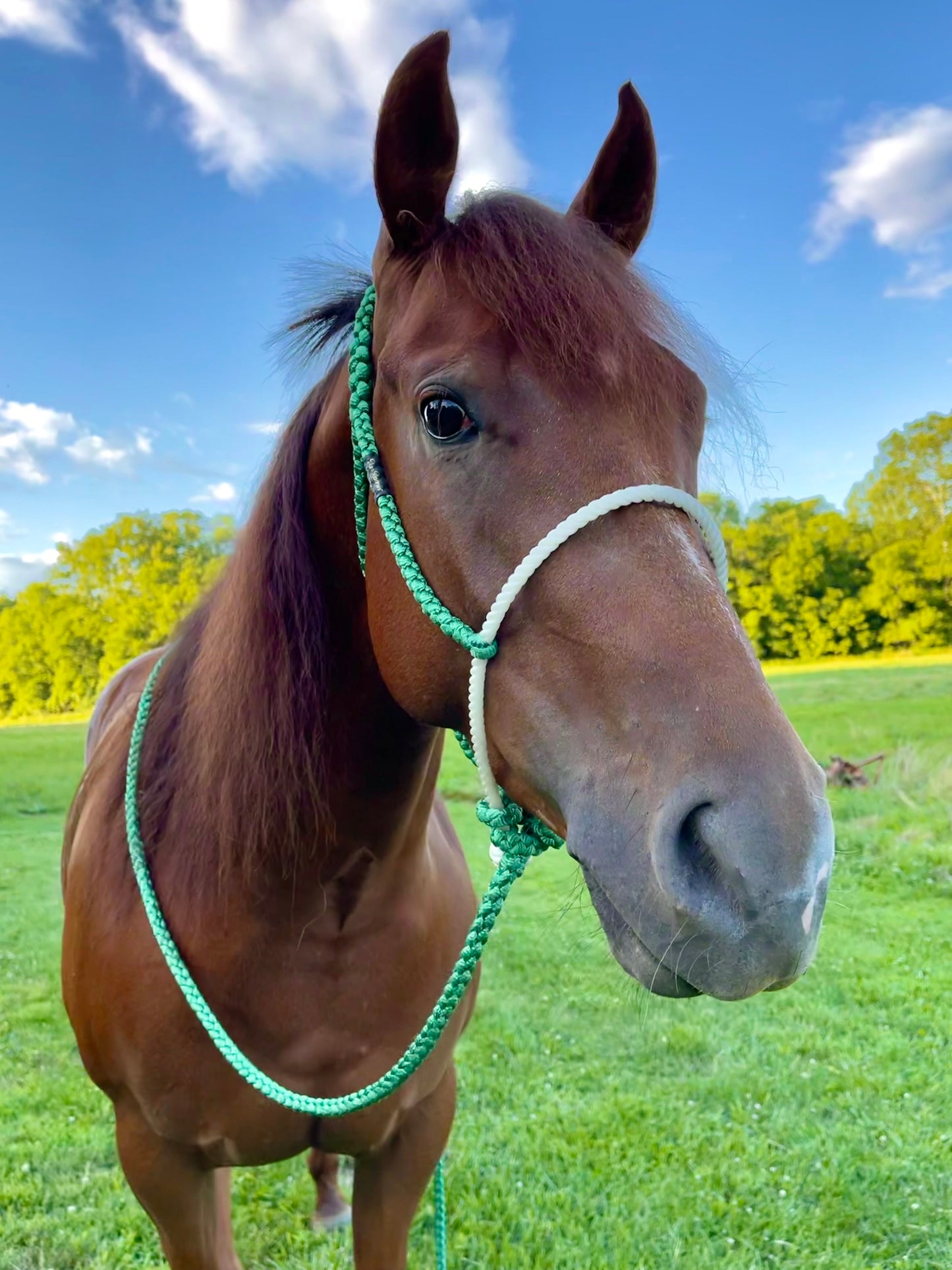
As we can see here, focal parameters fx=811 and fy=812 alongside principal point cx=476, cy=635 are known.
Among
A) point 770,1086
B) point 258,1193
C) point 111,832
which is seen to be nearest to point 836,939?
point 770,1086

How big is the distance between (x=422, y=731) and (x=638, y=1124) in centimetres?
322

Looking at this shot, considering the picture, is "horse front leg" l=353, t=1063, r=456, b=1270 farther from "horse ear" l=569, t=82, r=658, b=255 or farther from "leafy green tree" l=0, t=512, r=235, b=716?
"leafy green tree" l=0, t=512, r=235, b=716

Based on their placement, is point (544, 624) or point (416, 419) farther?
point (416, 419)

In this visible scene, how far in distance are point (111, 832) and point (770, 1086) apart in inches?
151

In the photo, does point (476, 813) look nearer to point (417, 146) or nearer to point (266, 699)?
point (266, 699)

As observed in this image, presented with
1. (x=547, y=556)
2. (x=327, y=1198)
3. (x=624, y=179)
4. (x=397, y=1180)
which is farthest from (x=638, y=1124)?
(x=624, y=179)

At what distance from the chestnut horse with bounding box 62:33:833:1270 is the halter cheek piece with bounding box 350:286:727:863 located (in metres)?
0.02

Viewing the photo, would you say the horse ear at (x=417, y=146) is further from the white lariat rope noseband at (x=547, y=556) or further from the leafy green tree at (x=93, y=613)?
the leafy green tree at (x=93, y=613)

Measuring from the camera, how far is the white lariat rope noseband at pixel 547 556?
1.15 m

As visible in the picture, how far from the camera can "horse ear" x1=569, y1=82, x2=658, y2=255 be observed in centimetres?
158

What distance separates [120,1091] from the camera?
202cm

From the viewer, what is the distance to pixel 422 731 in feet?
5.68

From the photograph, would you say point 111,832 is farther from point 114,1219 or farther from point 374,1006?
point 114,1219

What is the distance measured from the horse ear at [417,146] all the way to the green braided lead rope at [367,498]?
19 centimetres
